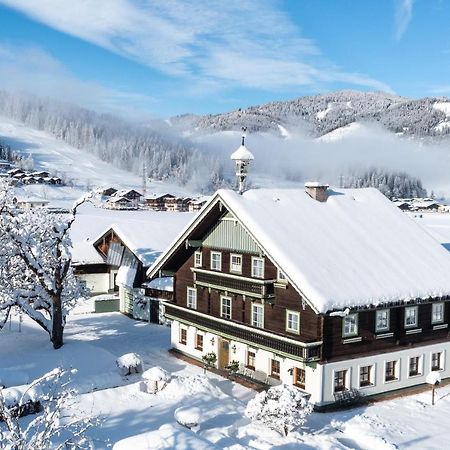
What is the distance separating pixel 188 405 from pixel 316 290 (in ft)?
23.7

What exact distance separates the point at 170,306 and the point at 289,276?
11393 millimetres

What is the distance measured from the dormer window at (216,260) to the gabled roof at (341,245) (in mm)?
1900

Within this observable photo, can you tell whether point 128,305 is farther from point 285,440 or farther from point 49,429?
point 49,429

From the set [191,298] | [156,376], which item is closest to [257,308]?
[191,298]

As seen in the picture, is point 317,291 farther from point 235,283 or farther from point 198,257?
point 198,257

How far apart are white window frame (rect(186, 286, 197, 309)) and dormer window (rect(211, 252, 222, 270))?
2.39 m

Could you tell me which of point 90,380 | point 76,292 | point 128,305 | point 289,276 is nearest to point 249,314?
point 289,276

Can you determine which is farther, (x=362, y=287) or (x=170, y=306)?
(x=170, y=306)

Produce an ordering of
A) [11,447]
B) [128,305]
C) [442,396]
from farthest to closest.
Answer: [128,305], [442,396], [11,447]

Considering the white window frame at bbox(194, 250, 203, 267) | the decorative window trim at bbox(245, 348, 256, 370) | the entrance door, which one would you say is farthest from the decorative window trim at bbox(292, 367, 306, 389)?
the white window frame at bbox(194, 250, 203, 267)

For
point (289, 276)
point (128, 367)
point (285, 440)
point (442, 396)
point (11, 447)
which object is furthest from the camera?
point (128, 367)

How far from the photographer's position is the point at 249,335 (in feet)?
96.6

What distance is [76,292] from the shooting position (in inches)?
1423

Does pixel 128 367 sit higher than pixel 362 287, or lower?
lower
